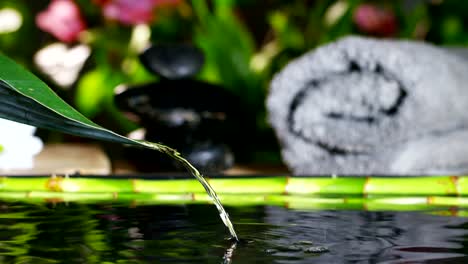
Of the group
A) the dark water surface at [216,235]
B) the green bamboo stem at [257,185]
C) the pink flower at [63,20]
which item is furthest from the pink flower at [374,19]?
the dark water surface at [216,235]

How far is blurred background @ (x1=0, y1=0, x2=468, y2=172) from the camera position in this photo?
1.61 metres

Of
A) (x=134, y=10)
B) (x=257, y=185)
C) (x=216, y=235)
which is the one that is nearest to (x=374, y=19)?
(x=134, y=10)

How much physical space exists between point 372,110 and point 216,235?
2.36 ft

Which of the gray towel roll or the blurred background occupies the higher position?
the blurred background

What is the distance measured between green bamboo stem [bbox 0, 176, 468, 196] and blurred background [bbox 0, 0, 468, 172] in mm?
698

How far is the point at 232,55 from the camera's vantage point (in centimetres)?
161

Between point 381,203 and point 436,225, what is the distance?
0.46 feet

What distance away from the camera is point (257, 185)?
754mm

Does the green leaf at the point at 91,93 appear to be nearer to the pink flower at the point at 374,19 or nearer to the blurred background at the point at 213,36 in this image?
the blurred background at the point at 213,36

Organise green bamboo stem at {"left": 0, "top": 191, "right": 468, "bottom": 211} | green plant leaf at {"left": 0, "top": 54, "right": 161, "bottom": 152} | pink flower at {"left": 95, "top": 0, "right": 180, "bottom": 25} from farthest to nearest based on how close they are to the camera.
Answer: pink flower at {"left": 95, "top": 0, "right": 180, "bottom": 25} < green bamboo stem at {"left": 0, "top": 191, "right": 468, "bottom": 211} < green plant leaf at {"left": 0, "top": 54, "right": 161, "bottom": 152}

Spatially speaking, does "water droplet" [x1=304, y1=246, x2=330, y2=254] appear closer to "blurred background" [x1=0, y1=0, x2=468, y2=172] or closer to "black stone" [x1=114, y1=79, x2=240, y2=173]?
"black stone" [x1=114, y1=79, x2=240, y2=173]

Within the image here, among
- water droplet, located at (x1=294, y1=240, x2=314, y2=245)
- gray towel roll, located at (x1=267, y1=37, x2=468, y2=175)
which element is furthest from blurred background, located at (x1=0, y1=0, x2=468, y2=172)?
water droplet, located at (x1=294, y1=240, x2=314, y2=245)

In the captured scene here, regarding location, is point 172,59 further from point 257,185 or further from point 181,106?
point 257,185

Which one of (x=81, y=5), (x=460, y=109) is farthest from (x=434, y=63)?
(x=81, y=5)
